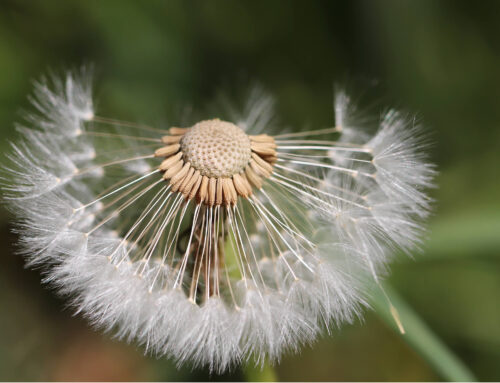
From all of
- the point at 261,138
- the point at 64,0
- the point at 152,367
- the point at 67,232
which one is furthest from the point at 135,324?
the point at 64,0

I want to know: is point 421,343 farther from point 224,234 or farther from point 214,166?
point 214,166

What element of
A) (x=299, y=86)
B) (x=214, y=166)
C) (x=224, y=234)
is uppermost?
(x=299, y=86)

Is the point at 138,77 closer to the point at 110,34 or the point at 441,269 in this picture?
the point at 110,34

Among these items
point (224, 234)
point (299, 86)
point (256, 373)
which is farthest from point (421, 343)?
point (299, 86)

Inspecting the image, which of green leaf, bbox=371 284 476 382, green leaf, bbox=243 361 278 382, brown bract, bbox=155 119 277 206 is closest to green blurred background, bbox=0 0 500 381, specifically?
green leaf, bbox=371 284 476 382

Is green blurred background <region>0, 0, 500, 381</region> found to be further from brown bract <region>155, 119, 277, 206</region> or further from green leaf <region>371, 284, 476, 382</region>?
brown bract <region>155, 119, 277, 206</region>
